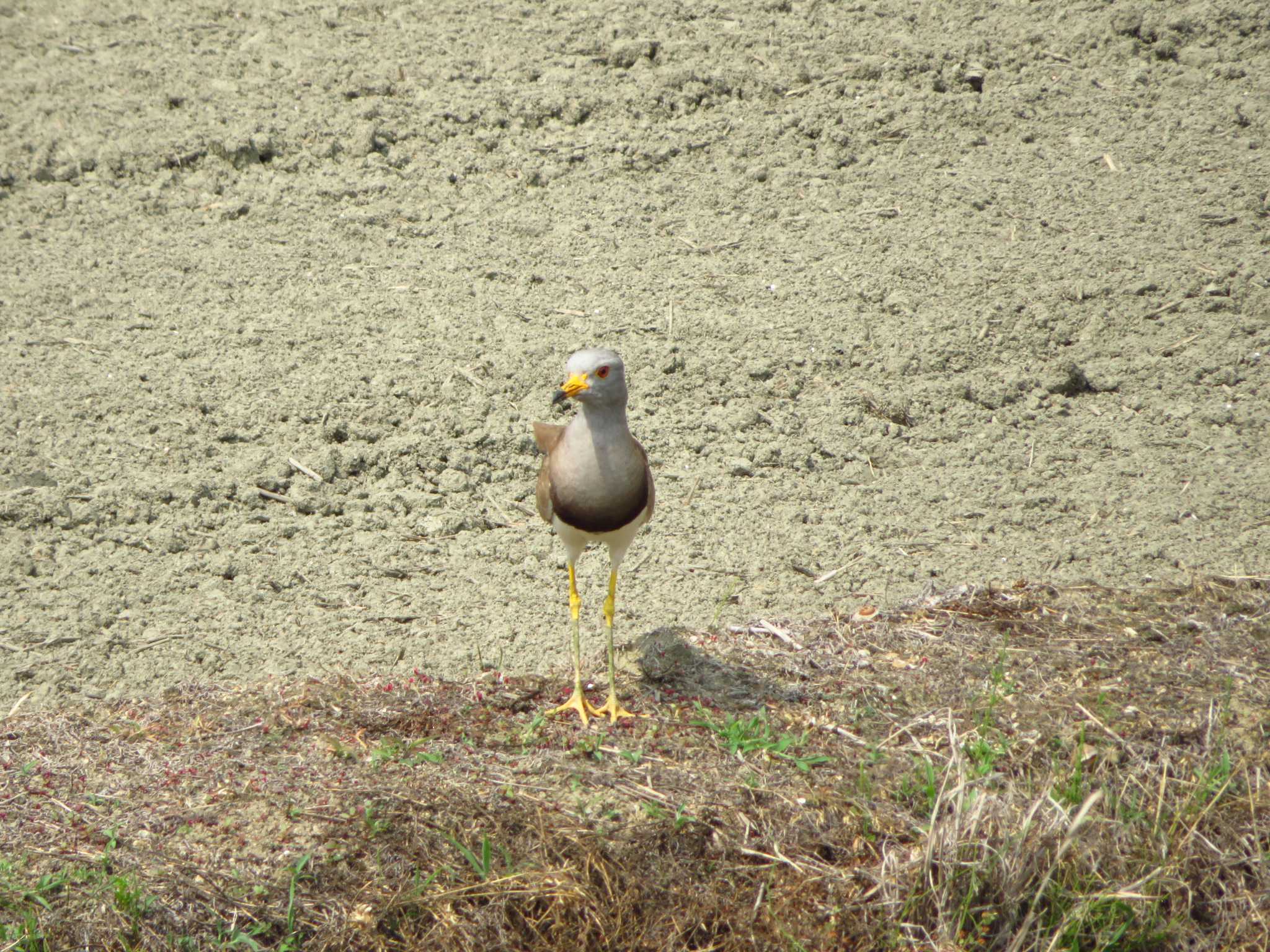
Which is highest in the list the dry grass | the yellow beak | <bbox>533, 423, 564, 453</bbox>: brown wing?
the yellow beak

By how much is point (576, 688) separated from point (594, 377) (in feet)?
3.81

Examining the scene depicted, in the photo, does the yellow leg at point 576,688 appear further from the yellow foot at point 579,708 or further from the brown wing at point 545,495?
the brown wing at point 545,495

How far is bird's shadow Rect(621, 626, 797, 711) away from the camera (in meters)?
4.66

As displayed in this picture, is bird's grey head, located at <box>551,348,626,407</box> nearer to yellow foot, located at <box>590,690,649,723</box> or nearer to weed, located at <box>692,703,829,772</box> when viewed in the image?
yellow foot, located at <box>590,690,649,723</box>

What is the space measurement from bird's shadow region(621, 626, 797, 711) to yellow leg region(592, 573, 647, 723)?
0.21 meters

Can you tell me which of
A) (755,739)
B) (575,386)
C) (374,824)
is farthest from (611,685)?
(575,386)

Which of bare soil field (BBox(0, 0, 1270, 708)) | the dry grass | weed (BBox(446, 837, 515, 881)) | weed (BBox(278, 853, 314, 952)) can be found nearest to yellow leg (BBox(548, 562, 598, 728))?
the dry grass

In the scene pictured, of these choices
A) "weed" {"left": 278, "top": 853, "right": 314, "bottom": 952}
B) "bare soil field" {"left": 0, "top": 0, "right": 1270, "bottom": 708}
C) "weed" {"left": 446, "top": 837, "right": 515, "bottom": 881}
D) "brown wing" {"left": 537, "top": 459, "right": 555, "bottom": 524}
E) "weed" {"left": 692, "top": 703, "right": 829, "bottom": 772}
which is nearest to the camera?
"weed" {"left": 278, "top": 853, "right": 314, "bottom": 952}

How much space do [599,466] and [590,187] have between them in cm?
380

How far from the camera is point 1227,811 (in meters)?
4.01

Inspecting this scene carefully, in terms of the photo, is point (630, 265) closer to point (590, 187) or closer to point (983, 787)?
point (590, 187)

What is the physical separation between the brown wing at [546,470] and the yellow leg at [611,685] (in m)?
0.35

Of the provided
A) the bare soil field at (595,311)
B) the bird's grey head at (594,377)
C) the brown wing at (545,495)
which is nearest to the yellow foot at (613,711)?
the bare soil field at (595,311)

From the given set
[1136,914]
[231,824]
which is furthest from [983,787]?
[231,824]
